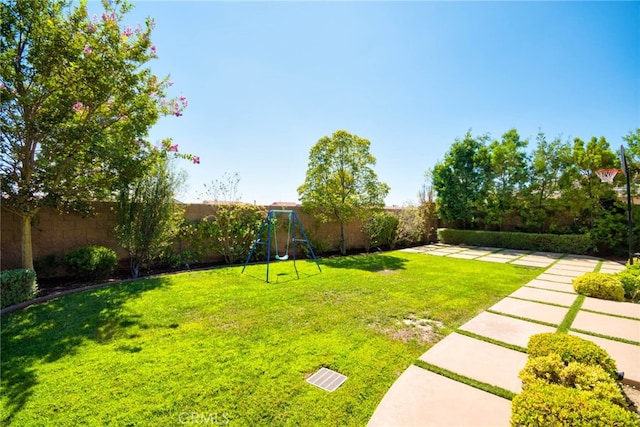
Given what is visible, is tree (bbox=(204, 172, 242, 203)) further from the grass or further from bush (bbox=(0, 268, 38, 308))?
bush (bbox=(0, 268, 38, 308))

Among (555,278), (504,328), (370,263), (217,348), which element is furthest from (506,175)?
(217,348)

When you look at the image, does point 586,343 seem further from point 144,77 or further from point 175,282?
point 144,77

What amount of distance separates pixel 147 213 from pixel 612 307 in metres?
8.64

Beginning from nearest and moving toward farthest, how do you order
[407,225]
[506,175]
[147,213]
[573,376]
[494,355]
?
[573,376]
[494,355]
[147,213]
[407,225]
[506,175]

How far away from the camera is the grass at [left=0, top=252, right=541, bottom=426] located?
196cm

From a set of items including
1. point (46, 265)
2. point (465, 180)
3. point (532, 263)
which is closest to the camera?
point (46, 265)

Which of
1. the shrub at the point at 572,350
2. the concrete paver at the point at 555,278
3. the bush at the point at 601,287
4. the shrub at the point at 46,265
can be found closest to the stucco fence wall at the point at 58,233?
the shrub at the point at 46,265

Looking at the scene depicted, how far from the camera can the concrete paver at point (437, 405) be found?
183cm

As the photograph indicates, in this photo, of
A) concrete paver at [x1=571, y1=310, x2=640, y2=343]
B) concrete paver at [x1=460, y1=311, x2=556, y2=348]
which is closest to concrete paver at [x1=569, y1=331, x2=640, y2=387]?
concrete paver at [x1=571, y1=310, x2=640, y2=343]

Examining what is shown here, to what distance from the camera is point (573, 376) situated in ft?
6.25

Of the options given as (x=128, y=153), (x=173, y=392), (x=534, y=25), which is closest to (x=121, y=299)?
(x=128, y=153)

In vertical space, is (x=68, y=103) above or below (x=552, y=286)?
above

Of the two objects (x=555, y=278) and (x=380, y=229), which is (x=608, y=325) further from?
(x=380, y=229)

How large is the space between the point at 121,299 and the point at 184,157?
10.9 ft
